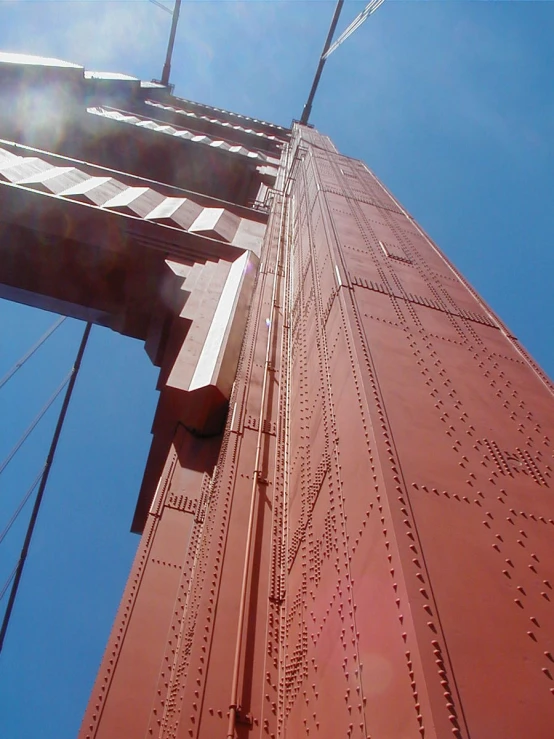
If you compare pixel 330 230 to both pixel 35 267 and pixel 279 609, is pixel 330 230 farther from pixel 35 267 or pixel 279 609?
pixel 35 267

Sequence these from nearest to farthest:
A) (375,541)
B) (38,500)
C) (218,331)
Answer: (375,541) → (218,331) → (38,500)

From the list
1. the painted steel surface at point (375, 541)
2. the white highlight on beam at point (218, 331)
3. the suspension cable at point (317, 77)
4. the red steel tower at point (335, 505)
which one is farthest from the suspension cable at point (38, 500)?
the suspension cable at point (317, 77)

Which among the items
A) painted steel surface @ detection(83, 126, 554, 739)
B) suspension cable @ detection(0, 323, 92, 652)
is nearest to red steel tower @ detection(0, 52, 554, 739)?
painted steel surface @ detection(83, 126, 554, 739)

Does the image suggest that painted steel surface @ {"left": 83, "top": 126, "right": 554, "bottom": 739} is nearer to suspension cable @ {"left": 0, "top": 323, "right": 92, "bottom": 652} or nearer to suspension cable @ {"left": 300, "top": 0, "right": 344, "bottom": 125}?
suspension cable @ {"left": 0, "top": 323, "right": 92, "bottom": 652}

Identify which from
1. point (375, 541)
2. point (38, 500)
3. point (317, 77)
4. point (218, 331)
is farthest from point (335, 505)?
point (317, 77)

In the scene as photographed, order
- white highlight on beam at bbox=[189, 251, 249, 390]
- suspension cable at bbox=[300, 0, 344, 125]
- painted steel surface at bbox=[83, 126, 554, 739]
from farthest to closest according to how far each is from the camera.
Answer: suspension cable at bbox=[300, 0, 344, 125] → white highlight on beam at bbox=[189, 251, 249, 390] → painted steel surface at bbox=[83, 126, 554, 739]

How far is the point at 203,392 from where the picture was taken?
580cm

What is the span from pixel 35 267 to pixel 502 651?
10.2 m

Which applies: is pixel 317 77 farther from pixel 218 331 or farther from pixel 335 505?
pixel 335 505

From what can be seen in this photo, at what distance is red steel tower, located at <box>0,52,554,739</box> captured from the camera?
226cm

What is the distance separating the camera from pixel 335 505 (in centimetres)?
329

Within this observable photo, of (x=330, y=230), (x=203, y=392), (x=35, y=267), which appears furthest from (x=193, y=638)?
(x=35, y=267)

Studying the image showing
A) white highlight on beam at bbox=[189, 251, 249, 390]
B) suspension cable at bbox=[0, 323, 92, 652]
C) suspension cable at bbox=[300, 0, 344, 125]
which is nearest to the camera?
white highlight on beam at bbox=[189, 251, 249, 390]

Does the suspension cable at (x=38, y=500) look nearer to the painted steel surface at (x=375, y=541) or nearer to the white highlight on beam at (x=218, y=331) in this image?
the white highlight on beam at (x=218, y=331)
